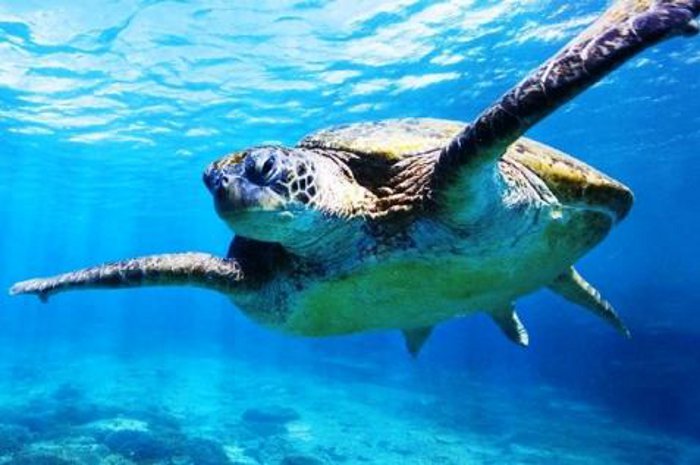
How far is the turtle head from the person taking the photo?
2.91m

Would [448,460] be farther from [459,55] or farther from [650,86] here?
[650,86]

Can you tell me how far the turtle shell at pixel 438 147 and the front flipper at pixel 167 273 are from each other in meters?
1.19

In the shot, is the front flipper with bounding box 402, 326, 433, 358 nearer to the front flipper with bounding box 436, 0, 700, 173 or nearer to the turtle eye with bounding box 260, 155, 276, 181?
the turtle eye with bounding box 260, 155, 276, 181

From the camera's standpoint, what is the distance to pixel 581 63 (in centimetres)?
227

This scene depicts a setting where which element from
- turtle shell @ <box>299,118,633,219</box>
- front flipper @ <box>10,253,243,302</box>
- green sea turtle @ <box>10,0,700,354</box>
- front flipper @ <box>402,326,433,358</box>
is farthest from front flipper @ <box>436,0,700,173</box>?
front flipper @ <box>402,326,433,358</box>

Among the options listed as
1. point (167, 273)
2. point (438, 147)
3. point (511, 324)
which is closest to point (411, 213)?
point (438, 147)

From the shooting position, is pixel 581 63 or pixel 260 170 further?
pixel 260 170

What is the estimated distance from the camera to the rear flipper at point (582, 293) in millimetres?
6281

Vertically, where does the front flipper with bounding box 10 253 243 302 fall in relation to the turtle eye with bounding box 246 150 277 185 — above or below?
below

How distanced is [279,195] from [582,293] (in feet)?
16.1

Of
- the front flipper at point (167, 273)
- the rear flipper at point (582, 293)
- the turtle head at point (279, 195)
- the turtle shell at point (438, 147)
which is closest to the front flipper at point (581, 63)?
the turtle head at point (279, 195)

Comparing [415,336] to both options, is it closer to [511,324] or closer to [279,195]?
[511,324]

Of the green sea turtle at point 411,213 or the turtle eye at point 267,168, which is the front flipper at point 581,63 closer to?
the green sea turtle at point 411,213

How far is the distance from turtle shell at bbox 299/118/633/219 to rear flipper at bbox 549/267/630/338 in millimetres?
1937
